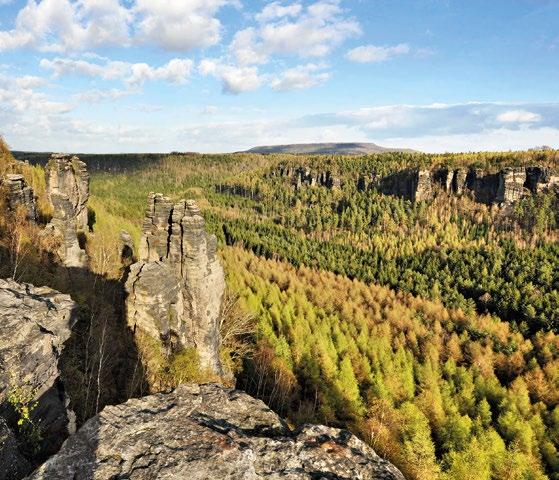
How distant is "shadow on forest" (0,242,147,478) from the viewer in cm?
1270

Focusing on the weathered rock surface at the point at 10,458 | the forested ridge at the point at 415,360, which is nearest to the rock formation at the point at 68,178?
the forested ridge at the point at 415,360

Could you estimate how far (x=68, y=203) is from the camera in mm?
48656

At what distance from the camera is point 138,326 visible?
34969mm

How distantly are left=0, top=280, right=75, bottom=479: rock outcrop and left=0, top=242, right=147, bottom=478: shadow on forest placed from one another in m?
0.05

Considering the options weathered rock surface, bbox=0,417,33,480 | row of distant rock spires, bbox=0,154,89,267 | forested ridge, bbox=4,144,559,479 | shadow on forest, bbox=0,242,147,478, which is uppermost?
row of distant rock spires, bbox=0,154,89,267

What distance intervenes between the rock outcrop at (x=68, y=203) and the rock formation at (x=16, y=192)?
9.97 ft

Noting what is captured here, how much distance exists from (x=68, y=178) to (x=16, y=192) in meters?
11.4

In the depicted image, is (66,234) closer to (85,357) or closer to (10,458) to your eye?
(85,357)

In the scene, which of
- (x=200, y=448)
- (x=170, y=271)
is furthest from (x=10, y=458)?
(x=170, y=271)

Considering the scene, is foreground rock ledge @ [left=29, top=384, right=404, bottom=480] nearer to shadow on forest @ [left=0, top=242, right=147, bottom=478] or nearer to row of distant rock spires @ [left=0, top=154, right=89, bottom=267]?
shadow on forest @ [left=0, top=242, right=147, bottom=478]

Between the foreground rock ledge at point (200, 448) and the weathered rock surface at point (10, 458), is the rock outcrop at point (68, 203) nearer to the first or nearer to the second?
the weathered rock surface at point (10, 458)

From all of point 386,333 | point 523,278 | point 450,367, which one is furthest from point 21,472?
point 523,278

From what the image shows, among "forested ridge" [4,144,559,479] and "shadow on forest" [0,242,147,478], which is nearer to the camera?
"shadow on forest" [0,242,147,478]

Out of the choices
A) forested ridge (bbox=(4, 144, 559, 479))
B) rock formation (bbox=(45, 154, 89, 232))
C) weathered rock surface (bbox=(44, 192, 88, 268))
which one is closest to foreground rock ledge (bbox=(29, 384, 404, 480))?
weathered rock surface (bbox=(44, 192, 88, 268))
